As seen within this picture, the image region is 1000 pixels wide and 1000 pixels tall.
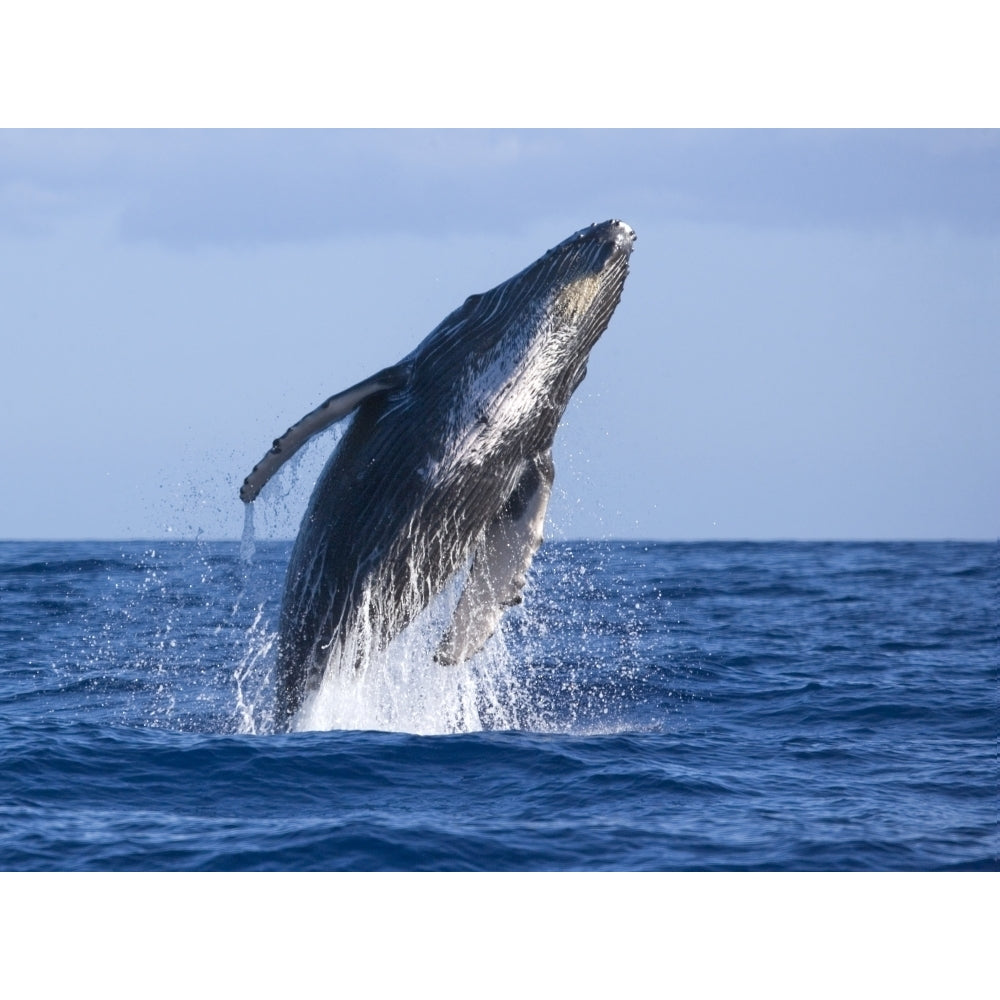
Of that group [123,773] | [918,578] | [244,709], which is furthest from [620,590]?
[123,773]

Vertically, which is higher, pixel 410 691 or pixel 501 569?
pixel 501 569

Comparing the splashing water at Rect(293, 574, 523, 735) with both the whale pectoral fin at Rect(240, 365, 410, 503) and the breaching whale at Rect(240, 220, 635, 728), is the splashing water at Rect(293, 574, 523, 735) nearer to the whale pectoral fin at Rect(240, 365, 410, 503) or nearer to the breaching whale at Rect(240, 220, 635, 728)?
the breaching whale at Rect(240, 220, 635, 728)

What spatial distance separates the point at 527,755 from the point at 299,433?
3.64 metres

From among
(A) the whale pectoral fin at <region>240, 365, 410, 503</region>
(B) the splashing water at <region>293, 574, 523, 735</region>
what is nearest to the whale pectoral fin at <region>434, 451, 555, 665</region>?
(B) the splashing water at <region>293, 574, 523, 735</region>

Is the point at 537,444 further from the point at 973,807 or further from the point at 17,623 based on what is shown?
the point at 17,623

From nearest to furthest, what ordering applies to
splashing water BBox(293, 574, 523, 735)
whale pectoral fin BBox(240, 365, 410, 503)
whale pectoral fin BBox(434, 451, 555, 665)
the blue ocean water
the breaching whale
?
the blue ocean water < whale pectoral fin BBox(240, 365, 410, 503) < the breaching whale < whale pectoral fin BBox(434, 451, 555, 665) < splashing water BBox(293, 574, 523, 735)

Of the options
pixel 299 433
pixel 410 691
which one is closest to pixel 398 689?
pixel 410 691

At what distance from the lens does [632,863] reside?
33.2ft

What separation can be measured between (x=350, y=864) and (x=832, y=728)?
7.35 m

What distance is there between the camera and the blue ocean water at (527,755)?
10.5m

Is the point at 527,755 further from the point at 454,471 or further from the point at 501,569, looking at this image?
the point at 454,471

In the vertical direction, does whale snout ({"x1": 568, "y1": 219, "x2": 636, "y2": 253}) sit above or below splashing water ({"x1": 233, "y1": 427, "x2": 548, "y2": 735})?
above

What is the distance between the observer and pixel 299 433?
38.9 ft

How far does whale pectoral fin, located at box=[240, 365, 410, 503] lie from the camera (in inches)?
465
